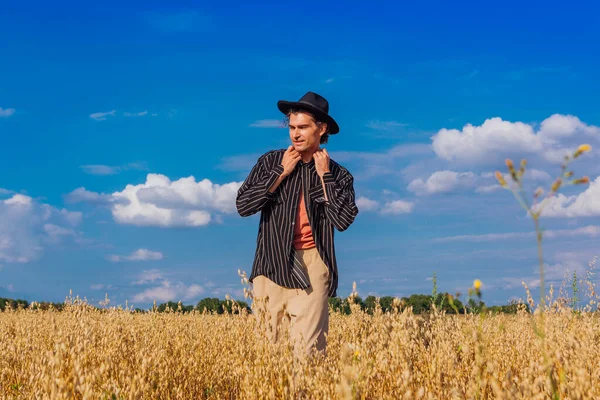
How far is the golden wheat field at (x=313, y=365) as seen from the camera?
6.75 feet

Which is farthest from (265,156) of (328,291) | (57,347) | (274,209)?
(57,347)

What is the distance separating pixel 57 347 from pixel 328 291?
2654 mm

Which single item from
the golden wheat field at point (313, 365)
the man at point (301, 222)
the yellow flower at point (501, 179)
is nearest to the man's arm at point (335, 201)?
the man at point (301, 222)

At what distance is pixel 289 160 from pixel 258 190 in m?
0.35

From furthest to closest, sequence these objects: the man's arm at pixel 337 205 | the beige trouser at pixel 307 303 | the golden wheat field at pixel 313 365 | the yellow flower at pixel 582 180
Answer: the man's arm at pixel 337 205
the beige trouser at pixel 307 303
the golden wheat field at pixel 313 365
the yellow flower at pixel 582 180

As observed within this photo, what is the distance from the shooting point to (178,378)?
12.5 feet

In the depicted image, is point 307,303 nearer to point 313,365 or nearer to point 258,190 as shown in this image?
point 313,365

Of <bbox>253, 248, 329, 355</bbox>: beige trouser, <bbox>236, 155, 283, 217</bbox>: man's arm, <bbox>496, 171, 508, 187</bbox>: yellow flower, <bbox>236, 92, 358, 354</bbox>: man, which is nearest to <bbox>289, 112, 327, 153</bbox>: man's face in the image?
<bbox>236, 92, 358, 354</bbox>: man

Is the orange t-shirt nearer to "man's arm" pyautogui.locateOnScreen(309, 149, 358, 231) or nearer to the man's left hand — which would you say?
"man's arm" pyautogui.locateOnScreen(309, 149, 358, 231)

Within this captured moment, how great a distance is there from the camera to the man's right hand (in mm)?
4543

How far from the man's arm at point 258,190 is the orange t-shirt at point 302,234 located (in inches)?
11.5

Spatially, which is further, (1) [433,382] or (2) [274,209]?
(2) [274,209]

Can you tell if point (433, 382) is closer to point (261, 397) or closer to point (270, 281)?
point (261, 397)

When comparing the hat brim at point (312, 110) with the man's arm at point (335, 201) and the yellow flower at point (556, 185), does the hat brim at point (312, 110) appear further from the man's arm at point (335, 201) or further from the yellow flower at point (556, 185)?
the yellow flower at point (556, 185)
